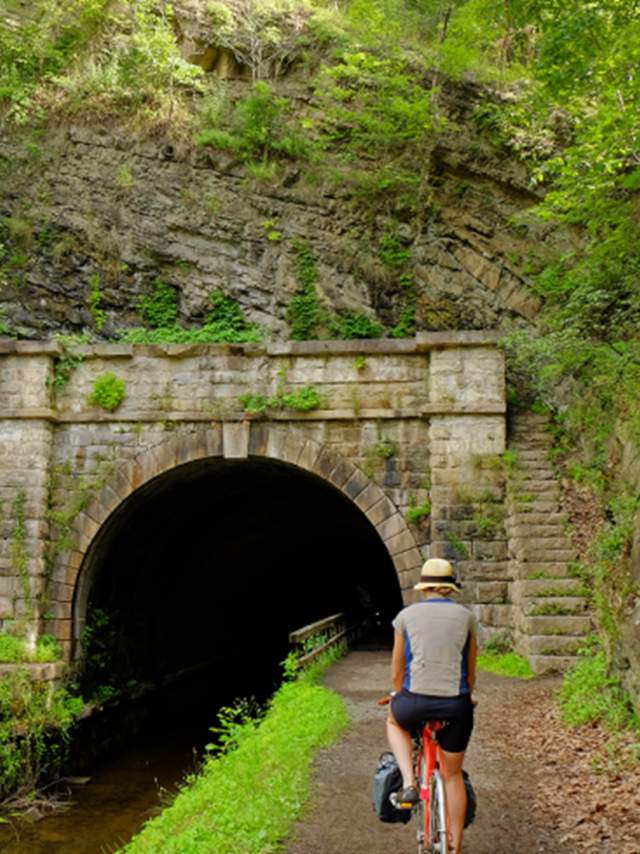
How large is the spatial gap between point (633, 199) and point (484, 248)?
4.90 meters

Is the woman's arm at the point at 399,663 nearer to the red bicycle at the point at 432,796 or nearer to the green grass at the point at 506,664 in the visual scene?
the red bicycle at the point at 432,796

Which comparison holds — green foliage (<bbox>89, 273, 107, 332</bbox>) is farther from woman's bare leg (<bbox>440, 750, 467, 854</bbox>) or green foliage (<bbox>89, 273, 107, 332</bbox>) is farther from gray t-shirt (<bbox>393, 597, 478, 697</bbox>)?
woman's bare leg (<bbox>440, 750, 467, 854</bbox>)

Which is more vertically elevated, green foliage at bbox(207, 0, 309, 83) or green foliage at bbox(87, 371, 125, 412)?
green foliage at bbox(207, 0, 309, 83)

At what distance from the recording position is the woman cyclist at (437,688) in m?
3.74

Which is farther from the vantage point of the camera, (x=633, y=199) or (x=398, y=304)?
(x=398, y=304)

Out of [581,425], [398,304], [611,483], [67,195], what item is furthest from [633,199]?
[67,195]

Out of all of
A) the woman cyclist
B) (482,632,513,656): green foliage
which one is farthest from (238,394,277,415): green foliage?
the woman cyclist

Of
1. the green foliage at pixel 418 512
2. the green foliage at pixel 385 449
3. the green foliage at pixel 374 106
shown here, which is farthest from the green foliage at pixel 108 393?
the green foliage at pixel 374 106

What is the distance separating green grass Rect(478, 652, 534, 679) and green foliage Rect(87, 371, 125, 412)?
6268mm

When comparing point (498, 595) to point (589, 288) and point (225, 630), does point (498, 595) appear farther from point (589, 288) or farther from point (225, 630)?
point (225, 630)

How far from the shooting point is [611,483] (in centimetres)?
1018

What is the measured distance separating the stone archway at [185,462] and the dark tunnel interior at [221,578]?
25cm

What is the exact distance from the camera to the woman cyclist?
3738 mm

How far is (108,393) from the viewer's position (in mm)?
12070
